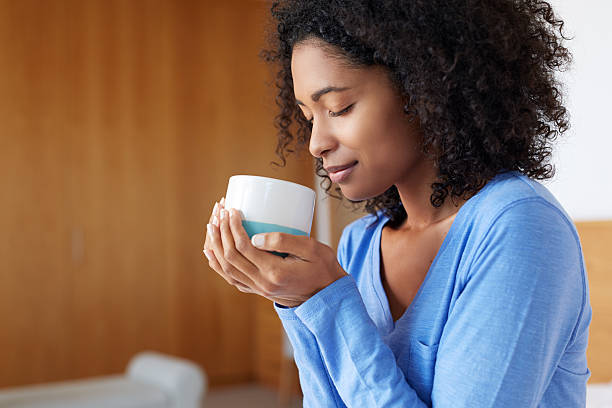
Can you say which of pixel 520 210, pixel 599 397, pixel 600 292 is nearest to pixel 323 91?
pixel 520 210

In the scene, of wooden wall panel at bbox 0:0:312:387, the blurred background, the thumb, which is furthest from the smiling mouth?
wooden wall panel at bbox 0:0:312:387

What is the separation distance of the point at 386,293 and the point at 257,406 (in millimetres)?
3545

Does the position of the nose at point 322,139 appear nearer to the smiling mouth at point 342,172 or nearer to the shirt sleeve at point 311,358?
the smiling mouth at point 342,172

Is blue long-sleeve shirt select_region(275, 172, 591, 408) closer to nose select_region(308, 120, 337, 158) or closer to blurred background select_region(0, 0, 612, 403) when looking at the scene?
nose select_region(308, 120, 337, 158)

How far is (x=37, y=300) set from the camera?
412cm

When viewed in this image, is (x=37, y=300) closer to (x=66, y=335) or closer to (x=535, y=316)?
(x=66, y=335)

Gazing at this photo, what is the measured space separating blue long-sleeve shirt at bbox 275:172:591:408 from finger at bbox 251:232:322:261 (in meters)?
0.05

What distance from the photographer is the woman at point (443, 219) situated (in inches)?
23.6

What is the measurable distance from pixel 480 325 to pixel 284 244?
21cm

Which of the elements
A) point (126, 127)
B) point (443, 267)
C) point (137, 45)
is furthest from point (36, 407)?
point (137, 45)

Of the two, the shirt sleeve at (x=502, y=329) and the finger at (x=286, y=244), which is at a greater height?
the finger at (x=286, y=244)

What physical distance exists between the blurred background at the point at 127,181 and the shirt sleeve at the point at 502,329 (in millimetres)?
3182

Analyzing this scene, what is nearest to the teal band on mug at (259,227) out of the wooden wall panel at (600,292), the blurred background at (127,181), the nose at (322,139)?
the nose at (322,139)

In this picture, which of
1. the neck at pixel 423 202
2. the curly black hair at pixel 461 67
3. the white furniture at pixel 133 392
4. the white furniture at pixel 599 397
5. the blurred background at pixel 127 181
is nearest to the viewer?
the curly black hair at pixel 461 67
